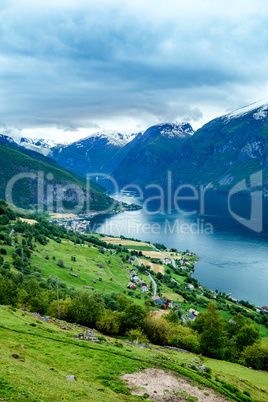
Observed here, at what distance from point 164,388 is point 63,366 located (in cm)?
755

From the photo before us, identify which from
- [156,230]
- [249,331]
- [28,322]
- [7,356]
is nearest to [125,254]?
[156,230]

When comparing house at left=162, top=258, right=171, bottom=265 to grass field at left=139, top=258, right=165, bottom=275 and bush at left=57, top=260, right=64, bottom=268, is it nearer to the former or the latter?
grass field at left=139, top=258, right=165, bottom=275

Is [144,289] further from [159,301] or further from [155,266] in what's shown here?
[155,266]

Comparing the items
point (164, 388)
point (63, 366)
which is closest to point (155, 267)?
point (164, 388)

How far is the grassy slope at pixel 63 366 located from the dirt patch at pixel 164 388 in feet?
2.77

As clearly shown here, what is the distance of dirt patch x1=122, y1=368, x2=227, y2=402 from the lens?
2089cm

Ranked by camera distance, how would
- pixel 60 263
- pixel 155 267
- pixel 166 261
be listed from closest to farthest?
pixel 60 263 < pixel 155 267 < pixel 166 261

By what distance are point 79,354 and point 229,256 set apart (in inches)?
4596

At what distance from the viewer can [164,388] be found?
2188 cm

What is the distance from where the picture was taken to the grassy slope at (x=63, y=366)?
16250mm

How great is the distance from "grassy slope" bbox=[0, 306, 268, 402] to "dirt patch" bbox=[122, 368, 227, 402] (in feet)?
2.77

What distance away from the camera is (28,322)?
30.6 meters

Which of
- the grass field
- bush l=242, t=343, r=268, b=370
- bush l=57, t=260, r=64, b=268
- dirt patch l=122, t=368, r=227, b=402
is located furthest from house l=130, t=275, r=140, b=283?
dirt patch l=122, t=368, r=227, b=402

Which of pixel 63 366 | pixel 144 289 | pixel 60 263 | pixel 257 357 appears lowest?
pixel 144 289
